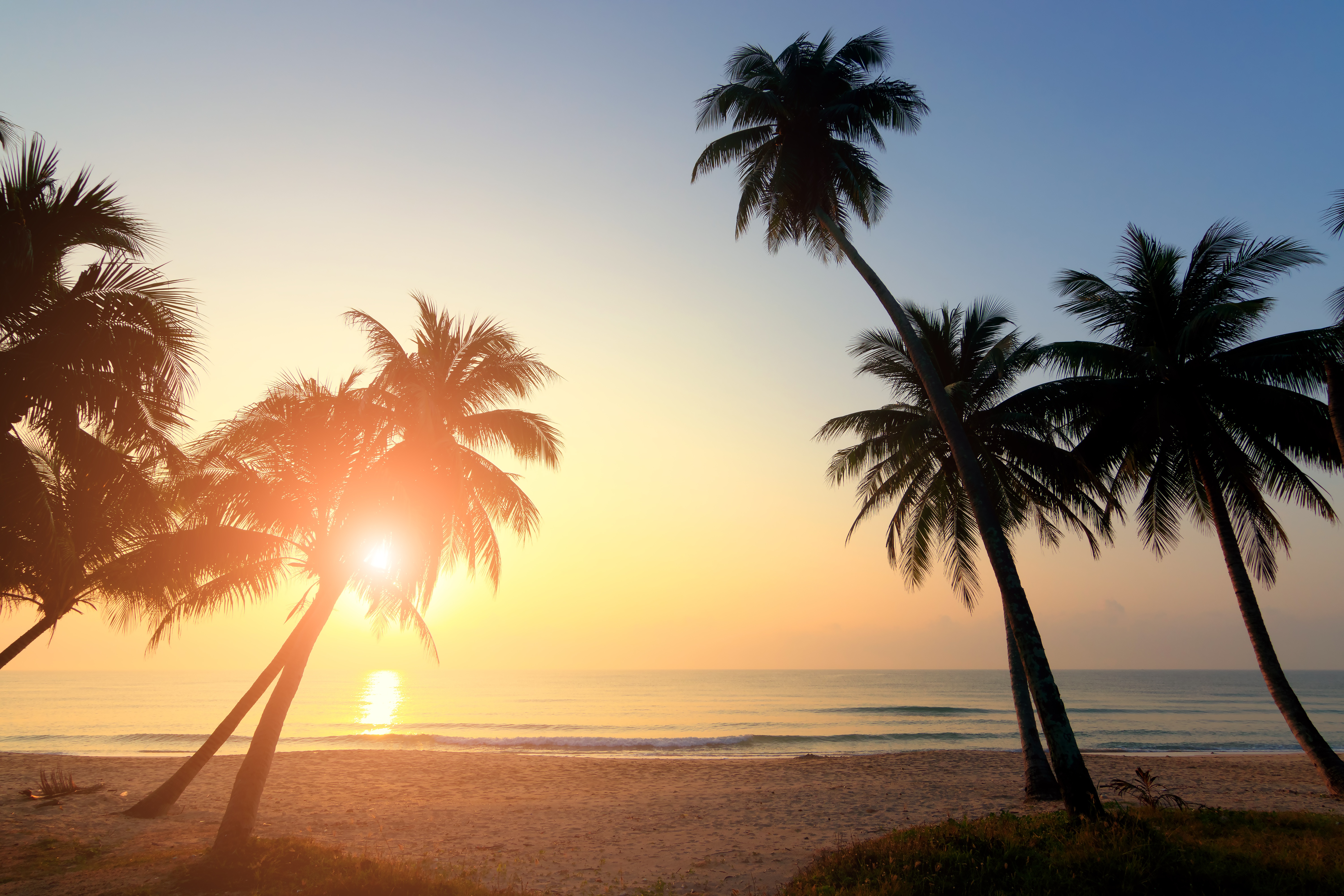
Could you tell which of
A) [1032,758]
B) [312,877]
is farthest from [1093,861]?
[312,877]

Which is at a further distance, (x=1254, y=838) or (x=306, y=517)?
(x=306, y=517)

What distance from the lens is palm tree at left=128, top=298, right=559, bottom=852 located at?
440 inches

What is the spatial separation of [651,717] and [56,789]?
42249 millimetres

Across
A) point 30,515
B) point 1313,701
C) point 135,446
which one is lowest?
point 1313,701

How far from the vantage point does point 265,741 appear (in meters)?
9.52

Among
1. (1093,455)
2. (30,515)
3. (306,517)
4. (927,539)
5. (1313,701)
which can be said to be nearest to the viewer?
(30,515)

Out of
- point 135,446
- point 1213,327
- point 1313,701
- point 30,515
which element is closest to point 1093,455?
point 1213,327

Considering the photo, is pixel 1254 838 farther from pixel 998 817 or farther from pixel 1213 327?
pixel 1213 327

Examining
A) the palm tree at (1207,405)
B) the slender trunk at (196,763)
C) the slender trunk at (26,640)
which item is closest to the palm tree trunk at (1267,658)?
the palm tree at (1207,405)

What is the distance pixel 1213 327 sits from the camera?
14328 millimetres

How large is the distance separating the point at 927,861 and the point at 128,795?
53.5 ft

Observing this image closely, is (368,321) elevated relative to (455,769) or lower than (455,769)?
elevated

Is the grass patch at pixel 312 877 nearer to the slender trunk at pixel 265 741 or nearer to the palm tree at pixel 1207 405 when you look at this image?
the slender trunk at pixel 265 741

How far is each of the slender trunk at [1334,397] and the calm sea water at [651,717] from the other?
24.4m
